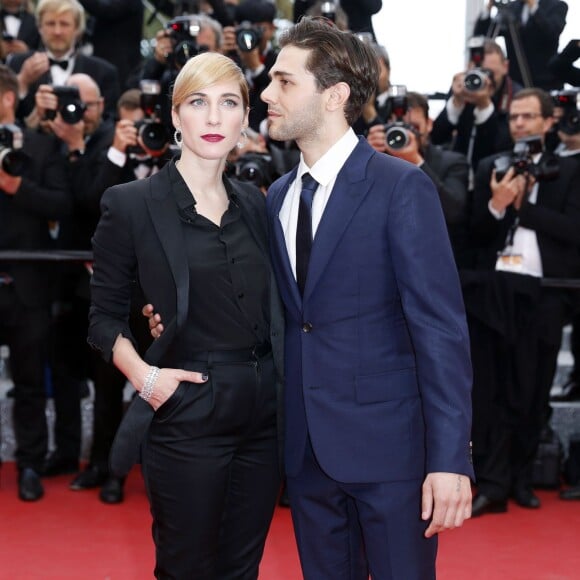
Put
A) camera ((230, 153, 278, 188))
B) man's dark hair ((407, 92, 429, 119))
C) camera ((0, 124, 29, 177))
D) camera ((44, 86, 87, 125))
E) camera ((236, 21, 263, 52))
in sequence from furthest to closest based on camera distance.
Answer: camera ((236, 21, 263, 52)) < man's dark hair ((407, 92, 429, 119)) < camera ((44, 86, 87, 125)) < camera ((0, 124, 29, 177)) < camera ((230, 153, 278, 188))

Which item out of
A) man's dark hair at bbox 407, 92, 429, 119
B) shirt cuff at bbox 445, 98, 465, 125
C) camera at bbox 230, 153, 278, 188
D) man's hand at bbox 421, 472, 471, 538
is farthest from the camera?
shirt cuff at bbox 445, 98, 465, 125

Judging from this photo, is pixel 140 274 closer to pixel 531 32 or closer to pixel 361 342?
pixel 361 342

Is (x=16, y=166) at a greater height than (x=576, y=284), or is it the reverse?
(x=16, y=166)

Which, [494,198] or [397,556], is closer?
[397,556]

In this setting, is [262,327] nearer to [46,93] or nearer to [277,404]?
[277,404]

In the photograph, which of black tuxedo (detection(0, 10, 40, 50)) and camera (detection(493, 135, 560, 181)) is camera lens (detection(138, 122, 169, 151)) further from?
black tuxedo (detection(0, 10, 40, 50))

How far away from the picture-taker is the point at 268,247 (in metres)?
2.30

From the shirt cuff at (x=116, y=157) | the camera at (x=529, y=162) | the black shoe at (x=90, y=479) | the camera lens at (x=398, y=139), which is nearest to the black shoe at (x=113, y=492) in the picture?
the black shoe at (x=90, y=479)

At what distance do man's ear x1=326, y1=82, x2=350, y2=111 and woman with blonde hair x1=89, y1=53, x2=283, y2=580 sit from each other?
0.21 m

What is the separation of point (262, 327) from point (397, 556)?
58 centimetres

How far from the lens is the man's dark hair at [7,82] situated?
4.62 metres

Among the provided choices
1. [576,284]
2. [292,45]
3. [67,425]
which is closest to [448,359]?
[292,45]

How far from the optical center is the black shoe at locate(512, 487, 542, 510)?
14.7 feet

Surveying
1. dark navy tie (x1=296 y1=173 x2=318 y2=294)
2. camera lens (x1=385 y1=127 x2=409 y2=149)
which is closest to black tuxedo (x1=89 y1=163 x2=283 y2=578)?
dark navy tie (x1=296 y1=173 x2=318 y2=294)
